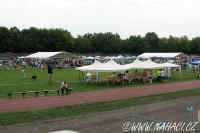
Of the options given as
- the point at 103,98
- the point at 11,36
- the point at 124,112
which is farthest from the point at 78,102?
the point at 11,36

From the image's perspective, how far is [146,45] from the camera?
98.6m

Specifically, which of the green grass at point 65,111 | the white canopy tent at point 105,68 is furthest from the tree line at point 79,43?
the green grass at point 65,111

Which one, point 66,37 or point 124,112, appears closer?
point 124,112

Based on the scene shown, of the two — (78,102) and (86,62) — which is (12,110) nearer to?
(78,102)

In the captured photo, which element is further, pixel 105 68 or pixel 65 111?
pixel 105 68

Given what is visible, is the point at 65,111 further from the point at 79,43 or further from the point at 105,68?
the point at 79,43

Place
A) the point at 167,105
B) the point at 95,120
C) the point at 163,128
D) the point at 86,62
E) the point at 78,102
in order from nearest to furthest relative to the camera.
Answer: the point at 163,128, the point at 95,120, the point at 167,105, the point at 78,102, the point at 86,62

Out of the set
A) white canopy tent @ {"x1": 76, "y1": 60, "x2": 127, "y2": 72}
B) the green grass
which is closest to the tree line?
white canopy tent @ {"x1": 76, "y1": 60, "x2": 127, "y2": 72}

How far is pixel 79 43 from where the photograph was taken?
88375 millimetres

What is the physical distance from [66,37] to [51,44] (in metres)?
5.79

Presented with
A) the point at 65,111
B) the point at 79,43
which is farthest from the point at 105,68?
the point at 79,43

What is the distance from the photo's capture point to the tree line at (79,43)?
7619 cm

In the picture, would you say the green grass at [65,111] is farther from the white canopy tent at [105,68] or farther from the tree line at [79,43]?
the tree line at [79,43]

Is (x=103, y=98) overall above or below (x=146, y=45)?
below
